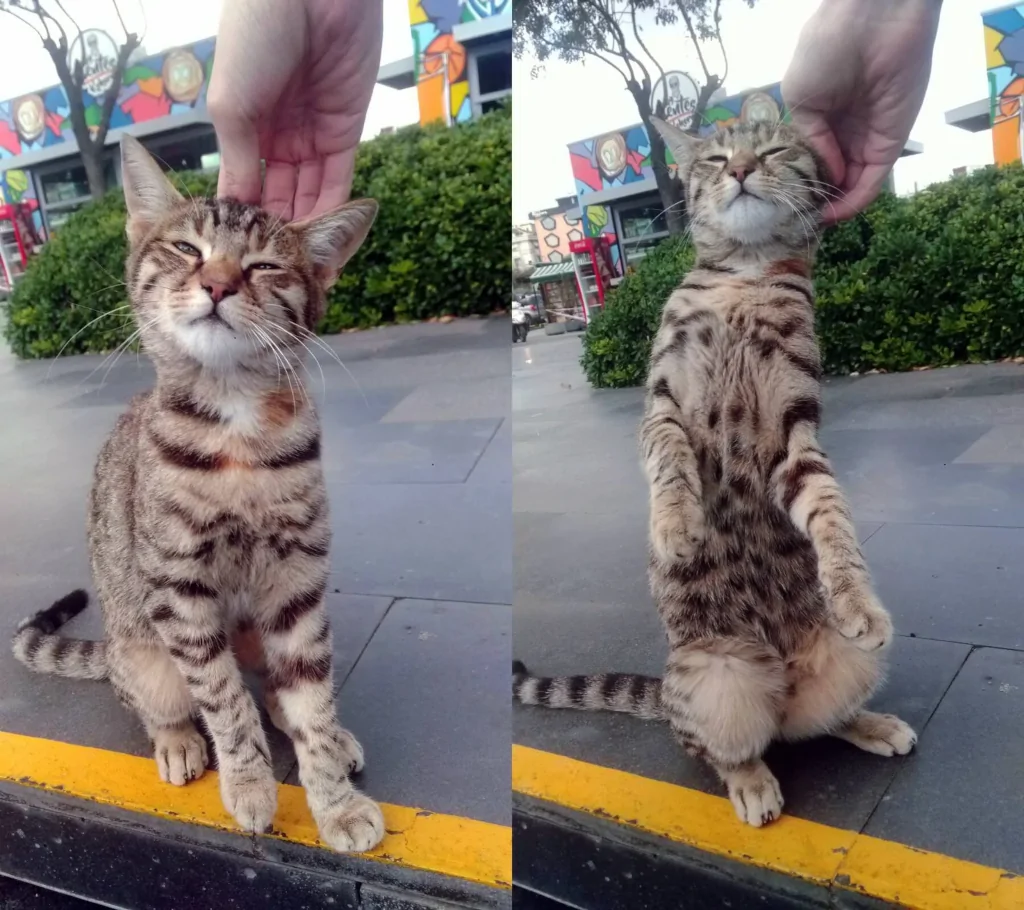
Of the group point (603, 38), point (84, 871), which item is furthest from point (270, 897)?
point (603, 38)

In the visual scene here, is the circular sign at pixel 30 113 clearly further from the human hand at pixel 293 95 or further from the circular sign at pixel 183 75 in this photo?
the human hand at pixel 293 95

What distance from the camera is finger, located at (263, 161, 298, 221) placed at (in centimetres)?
155

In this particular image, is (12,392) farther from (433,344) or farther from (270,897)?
(270,897)

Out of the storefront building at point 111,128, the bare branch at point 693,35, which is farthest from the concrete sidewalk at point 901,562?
the storefront building at point 111,128

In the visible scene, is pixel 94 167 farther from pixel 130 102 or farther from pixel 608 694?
pixel 608 694

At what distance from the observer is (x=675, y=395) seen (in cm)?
132

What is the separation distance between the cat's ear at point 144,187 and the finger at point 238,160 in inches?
3.5

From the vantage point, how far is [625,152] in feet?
4.14

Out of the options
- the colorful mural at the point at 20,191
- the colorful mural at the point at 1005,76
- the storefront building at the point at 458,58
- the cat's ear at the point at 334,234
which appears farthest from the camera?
the colorful mural at the point at 20,191

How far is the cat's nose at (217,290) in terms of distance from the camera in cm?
139

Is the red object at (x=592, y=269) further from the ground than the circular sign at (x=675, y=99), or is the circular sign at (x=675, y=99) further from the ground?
the circular sign at (x=675, y=99)

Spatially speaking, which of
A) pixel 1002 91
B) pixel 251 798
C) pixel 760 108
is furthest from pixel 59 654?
pixel 1002 91

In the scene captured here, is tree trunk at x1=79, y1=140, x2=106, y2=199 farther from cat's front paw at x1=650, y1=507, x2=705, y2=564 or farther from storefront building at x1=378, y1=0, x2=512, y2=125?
cat's front paw at x1=650, y1=507, x2=705, y2=564

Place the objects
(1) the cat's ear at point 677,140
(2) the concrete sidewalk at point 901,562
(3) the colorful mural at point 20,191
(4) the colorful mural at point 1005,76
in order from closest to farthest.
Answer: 1. (4) the colorful mural at point 1005,76
2. (2) the concrete sidewalk at point 901,562
3. (1) the cat's ear at point 677,140
4. (3) the colorful mural at point 20,191
